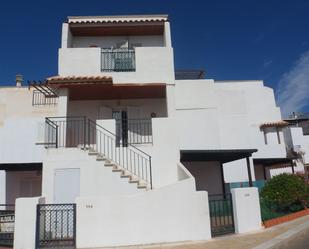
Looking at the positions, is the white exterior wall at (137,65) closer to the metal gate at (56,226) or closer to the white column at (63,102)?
the white column at (63,102)

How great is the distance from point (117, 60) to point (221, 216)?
9.12 m

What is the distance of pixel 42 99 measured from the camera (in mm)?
21453

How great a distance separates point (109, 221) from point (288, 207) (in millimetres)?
8280

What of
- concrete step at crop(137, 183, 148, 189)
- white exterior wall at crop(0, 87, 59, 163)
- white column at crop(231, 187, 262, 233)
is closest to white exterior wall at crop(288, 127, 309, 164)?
white column at crop(231, 187, 262, 233)

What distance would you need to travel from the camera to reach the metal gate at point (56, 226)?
31.4 ft

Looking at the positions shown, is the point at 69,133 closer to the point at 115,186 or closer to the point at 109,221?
the point at 115,186

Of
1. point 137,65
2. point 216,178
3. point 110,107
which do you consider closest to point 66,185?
point 110,107

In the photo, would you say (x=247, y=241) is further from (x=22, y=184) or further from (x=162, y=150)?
(x=22, y=184)

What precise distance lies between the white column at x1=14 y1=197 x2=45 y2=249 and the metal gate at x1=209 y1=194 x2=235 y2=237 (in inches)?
228

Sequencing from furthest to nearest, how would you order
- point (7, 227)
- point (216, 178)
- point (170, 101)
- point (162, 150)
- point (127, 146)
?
point (216, 178), point (170, 101), point (127, 146), point (162, 150), point (7, 227)

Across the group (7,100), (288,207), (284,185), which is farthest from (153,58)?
(7,100)

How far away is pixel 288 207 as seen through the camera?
13.4m

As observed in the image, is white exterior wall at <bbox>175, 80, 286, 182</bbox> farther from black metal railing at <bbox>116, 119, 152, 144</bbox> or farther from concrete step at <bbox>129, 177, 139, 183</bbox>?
concrete step at <bbox>129, 177, 139, 183</bbox>

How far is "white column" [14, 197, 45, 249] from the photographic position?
941 cm
